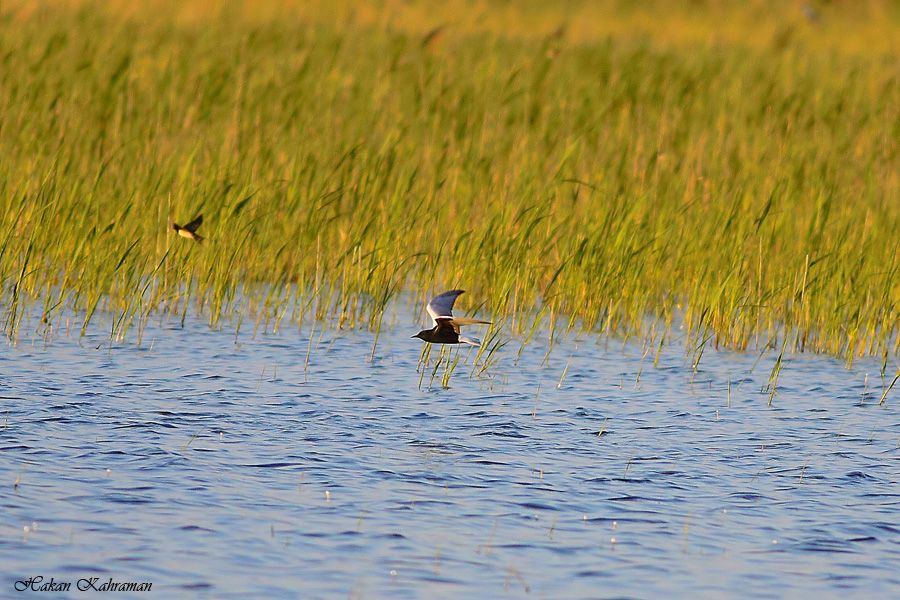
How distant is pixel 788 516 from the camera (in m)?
5.37

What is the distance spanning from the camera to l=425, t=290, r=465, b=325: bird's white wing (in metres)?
6.73

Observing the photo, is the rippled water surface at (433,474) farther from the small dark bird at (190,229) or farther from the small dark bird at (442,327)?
the small dark bird at (190,229)

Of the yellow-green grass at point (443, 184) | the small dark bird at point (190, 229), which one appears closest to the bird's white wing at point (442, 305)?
the yellow-green grass at point (443, 184)

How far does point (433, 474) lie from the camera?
5699 millimetres

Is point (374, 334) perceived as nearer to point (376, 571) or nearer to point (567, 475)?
point (567, 475)

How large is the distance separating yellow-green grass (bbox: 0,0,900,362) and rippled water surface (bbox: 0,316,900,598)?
23.3 inches

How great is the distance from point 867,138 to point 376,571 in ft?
26.1

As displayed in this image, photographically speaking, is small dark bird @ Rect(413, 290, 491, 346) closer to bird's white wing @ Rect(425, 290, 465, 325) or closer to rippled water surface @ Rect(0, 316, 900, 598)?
bird's white wing @ Rect(425, 290, 465, 325)

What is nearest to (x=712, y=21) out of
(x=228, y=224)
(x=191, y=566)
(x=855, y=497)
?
(x=228, y=224)

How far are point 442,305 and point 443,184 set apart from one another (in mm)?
3383

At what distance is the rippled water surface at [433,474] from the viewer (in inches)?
180

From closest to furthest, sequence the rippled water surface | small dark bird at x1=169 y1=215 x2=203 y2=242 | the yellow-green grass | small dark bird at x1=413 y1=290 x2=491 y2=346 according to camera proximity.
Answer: the rippled water surface → small dark bird at x1=413 y1=290 x2=491 y2=346 → small dark bird at x1=169 y1=215 x2=203 y2=242 → the yellow-green grass

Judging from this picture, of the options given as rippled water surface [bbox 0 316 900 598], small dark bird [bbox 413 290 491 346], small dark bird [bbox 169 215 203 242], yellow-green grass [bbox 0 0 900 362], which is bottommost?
rippled water surface [bbox 0 316 900 598]

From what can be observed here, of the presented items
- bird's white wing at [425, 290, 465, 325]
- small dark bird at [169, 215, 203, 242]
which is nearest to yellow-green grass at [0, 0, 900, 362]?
small dark bird at [169, 215, 203, 242]
